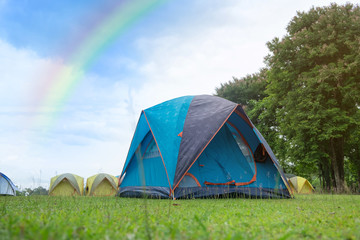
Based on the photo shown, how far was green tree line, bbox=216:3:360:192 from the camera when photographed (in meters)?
11.6

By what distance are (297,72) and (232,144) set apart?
7.95 metres

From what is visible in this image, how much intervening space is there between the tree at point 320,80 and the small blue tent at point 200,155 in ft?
19.2

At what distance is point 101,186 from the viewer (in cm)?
1121

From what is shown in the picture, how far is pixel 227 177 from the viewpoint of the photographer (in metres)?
6.69

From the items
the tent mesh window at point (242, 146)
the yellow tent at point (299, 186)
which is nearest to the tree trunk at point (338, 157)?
the yellow tent at point (299, 186)

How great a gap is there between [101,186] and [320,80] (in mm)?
10457

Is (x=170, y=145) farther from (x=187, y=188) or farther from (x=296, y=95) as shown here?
(x=296, y=95)

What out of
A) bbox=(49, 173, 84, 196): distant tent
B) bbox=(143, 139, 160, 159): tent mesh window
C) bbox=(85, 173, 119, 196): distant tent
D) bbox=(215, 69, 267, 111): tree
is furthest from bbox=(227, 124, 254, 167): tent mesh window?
bbox=(215, 69, 267, 111): tree

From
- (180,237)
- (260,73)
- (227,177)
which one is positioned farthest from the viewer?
(260,73)

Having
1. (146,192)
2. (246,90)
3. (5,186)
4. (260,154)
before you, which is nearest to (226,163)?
(260,154)

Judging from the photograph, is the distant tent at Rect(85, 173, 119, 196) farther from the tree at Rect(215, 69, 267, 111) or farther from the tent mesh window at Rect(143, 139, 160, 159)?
the tree at Rect(215, 69, 267, 111)

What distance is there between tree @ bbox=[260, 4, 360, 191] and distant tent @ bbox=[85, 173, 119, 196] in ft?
28.6

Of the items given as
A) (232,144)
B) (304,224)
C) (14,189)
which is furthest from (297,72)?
(14,189)

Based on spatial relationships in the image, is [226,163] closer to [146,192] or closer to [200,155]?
[200,155]
